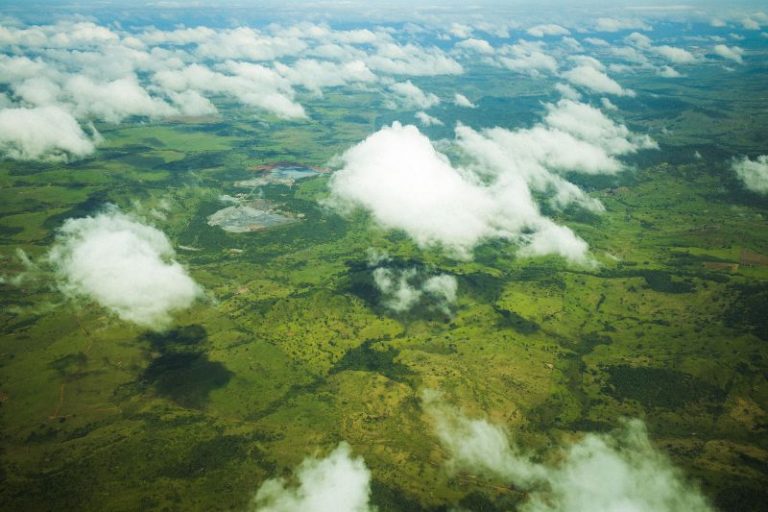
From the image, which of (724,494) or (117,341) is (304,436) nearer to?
(117,341)

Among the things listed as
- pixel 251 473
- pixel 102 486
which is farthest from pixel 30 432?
pixel 251 473

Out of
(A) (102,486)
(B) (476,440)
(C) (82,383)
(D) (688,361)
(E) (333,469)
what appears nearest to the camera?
(A) (102,486)

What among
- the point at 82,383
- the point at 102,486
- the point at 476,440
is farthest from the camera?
the point at 82,383

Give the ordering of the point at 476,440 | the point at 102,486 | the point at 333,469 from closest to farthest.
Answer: the point at 102,486, the point at 333,469, the point at 476,440

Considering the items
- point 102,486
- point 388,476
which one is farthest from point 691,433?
point 102,486

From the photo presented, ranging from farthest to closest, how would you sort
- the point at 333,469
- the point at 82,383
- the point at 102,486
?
the point at 82,383, the point at 333,469, the point at 102,486

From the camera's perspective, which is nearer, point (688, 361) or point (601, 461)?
point (601, 461)

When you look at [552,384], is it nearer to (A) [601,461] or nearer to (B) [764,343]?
(A) [601,461]

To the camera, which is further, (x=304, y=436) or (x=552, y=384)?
(x=552, y=384)
